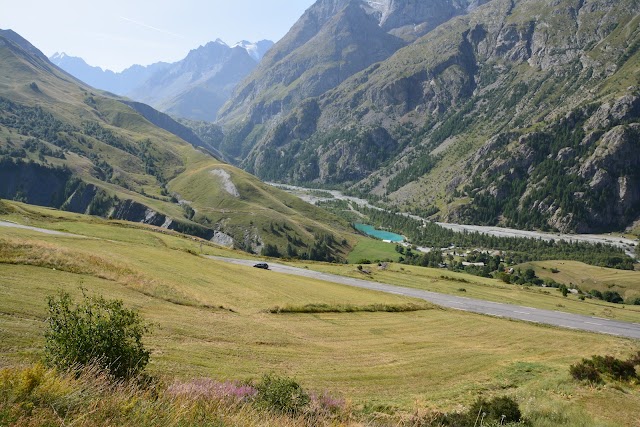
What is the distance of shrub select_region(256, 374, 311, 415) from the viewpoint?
1382 centimetres

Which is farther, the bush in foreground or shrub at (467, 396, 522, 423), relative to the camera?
the bush in foreground

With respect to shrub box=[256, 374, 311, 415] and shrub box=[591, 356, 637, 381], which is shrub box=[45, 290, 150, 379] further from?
shrub box=[591, 356, 637, 381]

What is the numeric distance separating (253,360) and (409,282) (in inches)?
2666

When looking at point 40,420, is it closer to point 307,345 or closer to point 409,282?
point 307,345

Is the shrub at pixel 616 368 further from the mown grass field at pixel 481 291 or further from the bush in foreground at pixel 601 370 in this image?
the mown grass field at pixel 481 291

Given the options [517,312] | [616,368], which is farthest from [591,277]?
[616,368]

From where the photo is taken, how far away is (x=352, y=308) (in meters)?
51.9

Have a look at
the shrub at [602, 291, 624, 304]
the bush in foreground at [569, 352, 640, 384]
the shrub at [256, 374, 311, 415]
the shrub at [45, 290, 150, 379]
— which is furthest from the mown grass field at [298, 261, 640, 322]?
the shrub at [45, 290, 150, 379]

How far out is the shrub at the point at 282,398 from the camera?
13820mm

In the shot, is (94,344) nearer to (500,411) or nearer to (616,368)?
(500,411)

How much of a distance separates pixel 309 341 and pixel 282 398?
1899cm

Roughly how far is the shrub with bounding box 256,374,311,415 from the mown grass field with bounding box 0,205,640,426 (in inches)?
196

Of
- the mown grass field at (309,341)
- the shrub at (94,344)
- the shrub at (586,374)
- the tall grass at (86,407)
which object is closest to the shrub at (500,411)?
the mown grass field at (309,341)

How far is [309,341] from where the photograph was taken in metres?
33.0
